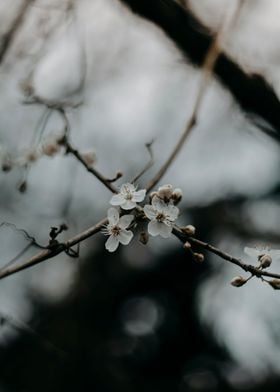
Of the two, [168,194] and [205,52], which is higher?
[205,52]

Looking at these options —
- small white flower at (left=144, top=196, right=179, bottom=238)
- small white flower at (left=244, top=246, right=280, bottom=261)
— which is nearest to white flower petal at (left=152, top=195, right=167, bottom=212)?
small white flower at (left=144, top=196, right=179, bottom=238)

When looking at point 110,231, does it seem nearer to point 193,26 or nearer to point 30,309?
point 193,26

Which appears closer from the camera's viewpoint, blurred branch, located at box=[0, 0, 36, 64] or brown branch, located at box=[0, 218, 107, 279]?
brown branch, located at box=[0, 218, 107, 279]

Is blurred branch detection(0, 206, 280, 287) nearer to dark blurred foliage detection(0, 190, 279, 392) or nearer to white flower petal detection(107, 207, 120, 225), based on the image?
white flower petal detection(107, 207, 120, 225)

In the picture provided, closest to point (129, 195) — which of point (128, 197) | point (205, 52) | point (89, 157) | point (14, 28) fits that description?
point (128, 197)

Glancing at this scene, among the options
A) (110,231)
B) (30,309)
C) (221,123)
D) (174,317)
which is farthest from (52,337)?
(110,231)

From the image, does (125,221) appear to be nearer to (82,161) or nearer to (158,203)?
(158,203)

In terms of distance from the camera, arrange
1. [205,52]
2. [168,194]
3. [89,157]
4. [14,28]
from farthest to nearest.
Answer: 1. [14,28]
2. [205,52]
3. [89,157]
4. [168,194]

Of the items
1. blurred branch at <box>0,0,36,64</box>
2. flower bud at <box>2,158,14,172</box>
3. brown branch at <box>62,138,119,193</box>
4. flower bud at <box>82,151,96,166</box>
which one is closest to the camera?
brown branch at <box>62,138,119,193</box>
